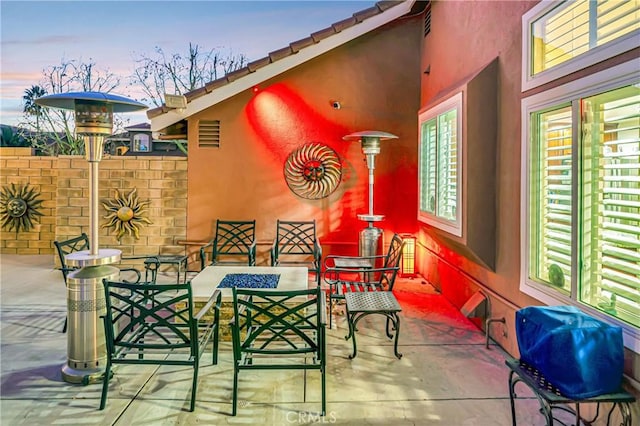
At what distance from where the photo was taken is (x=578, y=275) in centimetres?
294

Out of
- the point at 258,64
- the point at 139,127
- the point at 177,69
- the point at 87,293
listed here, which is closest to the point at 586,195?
the point at 87,293

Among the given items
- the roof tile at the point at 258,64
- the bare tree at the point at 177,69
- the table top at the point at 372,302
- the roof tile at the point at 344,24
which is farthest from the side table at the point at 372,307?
the bare tree at the point at 177,69

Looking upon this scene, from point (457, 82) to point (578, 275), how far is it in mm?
2952

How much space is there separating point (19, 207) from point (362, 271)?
774 cm

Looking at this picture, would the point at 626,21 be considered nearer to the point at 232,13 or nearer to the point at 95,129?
the point at 95,129

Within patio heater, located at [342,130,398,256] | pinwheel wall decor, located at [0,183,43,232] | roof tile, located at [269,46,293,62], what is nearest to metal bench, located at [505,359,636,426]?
patio heater, located at [342,130,398,256]

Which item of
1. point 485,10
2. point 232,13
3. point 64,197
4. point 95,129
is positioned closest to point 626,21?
point 485,10

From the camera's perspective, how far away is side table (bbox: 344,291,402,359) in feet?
12.8

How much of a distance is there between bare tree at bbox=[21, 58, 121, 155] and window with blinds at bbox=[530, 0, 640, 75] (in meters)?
11.9

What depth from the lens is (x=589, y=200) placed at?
288 centimetres

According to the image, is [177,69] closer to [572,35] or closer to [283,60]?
[283,60]

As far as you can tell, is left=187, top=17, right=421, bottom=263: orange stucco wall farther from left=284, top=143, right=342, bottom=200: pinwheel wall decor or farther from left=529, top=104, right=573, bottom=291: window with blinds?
left=529, top=104, right=573, bottom=291: window with blinds

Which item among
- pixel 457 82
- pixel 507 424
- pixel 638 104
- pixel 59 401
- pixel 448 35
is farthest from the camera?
pixel 448 35

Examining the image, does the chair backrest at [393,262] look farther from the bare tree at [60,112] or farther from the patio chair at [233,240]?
the bare tree at [60,112]
